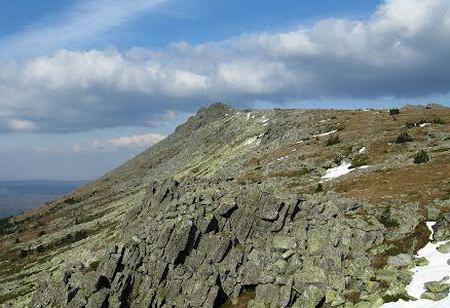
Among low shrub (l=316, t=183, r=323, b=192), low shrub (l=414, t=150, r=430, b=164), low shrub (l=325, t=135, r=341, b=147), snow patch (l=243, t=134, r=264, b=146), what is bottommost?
low shrub (l=316, t=183, r=323, b=192)

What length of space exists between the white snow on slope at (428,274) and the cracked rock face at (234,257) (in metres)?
3.42

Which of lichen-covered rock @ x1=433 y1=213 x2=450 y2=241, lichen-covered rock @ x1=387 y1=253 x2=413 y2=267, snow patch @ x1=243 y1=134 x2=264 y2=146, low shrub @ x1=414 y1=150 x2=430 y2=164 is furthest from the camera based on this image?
snow patch @ x1=243 y1=134 x2=264 y2=146

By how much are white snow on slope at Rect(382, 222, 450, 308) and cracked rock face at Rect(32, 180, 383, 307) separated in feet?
11.2

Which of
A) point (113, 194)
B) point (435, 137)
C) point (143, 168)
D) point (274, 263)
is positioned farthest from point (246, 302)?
point (143, 168)

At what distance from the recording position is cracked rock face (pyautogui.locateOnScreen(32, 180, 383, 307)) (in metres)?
37.3

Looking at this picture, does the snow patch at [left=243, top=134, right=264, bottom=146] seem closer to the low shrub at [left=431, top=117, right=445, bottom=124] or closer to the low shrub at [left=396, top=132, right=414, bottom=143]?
the low shrub at [left=431, top=117, right=445, bottom=124]

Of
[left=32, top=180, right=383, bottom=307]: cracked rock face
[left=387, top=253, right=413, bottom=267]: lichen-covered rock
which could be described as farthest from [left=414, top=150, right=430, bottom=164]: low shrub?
[left=387, top=253, right=413, bottom=267]: lichen-covered rock

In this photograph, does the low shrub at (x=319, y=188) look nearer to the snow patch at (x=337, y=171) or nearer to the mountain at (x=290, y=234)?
the mountain at (x=290, y=234)

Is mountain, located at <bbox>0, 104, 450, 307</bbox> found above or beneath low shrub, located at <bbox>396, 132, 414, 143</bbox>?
beneath

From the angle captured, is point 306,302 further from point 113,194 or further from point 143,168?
point 143,168

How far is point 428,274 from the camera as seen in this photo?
3191cm

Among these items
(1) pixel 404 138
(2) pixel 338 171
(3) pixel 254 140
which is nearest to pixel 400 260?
(2) pixel 338 171

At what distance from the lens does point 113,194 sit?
159000 millimetres

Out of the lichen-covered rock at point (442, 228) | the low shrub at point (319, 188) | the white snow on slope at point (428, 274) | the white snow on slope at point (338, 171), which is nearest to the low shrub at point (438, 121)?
the white snow on slope at point (338, 171)
